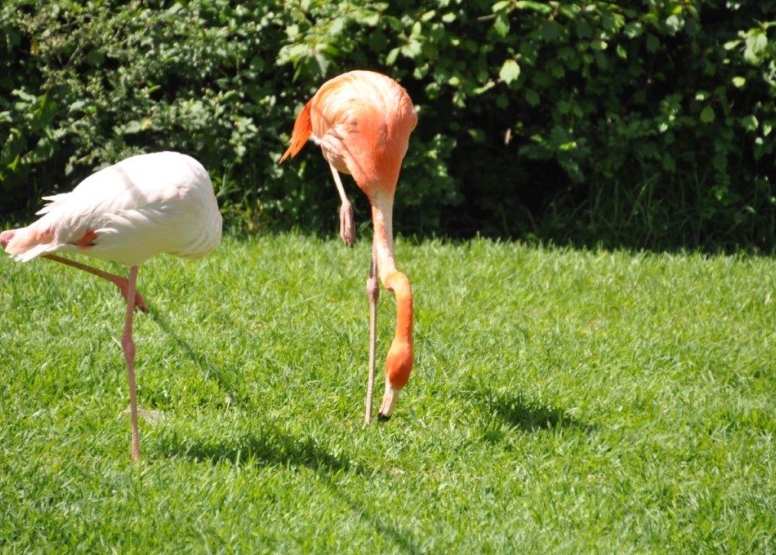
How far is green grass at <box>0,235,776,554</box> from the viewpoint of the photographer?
342cm

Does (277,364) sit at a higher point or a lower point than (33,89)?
lower

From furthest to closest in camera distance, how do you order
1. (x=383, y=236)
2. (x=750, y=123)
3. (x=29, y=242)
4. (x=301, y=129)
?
(x=750, y=123) → (x=301, y=129) → (x=383, y=236) → (x=29, y=242)

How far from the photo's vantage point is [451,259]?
6.36 metres

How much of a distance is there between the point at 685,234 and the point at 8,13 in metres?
4.74

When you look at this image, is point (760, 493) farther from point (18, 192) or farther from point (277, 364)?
point (18, 192)

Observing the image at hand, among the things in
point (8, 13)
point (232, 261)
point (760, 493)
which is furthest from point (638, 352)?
point (8, 13)

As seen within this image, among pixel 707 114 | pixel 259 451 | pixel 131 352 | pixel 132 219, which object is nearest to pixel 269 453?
pixel 259 451

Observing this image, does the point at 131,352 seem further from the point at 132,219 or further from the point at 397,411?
the point at 397,411

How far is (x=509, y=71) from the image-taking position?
260 inches

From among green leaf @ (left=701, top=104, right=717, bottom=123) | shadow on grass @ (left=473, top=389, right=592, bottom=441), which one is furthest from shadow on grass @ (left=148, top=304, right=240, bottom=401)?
green leaf @ (left=701, top=104, right=717, bottom=123)

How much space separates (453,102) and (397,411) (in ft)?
10.8

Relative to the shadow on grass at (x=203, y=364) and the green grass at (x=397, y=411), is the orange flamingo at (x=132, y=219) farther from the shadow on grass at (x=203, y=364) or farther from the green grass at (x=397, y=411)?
the shadow on grass at (x=203, y=364)

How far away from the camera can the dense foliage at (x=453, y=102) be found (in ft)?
21.6

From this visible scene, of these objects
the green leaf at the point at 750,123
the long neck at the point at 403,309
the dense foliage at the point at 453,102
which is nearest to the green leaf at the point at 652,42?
the dense foliage at the point at 453,102
